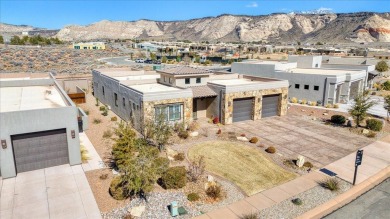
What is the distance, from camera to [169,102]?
1048 inches

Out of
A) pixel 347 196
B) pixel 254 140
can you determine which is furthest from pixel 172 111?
pixel 347 196

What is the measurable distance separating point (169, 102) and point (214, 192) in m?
12.9

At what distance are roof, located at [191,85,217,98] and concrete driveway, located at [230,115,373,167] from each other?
165 inches

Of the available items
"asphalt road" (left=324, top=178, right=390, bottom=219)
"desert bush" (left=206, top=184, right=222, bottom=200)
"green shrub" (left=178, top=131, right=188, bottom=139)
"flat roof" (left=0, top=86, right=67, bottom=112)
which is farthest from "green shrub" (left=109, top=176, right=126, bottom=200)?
"asphalt road" (left=324, top=178, right=390, bottom=219)

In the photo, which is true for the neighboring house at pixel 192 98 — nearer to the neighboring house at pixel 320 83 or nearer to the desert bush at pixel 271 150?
the desert bush at pixel 271 150

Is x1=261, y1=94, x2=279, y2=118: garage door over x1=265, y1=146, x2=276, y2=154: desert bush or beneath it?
over

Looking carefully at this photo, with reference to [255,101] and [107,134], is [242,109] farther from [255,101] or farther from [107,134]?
[107,134]

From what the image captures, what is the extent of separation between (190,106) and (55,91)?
13.5 metres

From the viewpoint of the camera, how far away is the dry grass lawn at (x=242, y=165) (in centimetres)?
1753

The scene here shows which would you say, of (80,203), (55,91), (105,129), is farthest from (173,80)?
(80,203)

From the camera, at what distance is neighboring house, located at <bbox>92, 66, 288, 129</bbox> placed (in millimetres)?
26438

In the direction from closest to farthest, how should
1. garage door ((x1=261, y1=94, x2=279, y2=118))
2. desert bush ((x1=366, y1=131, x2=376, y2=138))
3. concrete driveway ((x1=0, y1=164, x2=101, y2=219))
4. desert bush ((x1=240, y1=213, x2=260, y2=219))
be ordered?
desert bush ((x1=240, y1=213, x2=260, y2=219)) → concrete driveway ((x1=0, y1=164, x2=101, y2=219)) → desert bush ((x1=366, y1=131, x2=376, y2=138)) → garage door ((x1=261, y1=94, x2=279, y2=118))

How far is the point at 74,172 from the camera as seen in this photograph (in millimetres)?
18078

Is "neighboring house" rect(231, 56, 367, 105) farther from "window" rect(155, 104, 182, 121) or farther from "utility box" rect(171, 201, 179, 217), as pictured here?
"utility box" rect(171, 201, 179, 217)
